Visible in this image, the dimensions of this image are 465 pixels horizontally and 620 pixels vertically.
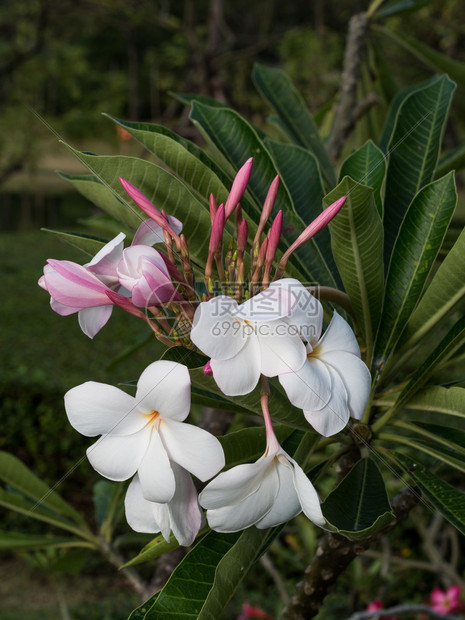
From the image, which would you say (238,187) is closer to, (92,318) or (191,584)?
(92,318)

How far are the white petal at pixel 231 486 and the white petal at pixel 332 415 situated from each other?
6 centimetres

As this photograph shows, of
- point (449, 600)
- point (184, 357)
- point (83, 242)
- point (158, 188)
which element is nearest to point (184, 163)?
point (158, 188)

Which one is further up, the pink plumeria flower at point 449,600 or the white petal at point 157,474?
the white petal at point 157,474

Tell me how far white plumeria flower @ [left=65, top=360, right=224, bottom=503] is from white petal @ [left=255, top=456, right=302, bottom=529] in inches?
3.0

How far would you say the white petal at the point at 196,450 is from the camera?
1.57 ft

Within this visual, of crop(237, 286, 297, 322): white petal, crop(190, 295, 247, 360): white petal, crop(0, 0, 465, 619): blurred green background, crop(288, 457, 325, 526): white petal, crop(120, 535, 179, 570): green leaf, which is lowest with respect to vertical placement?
crop(0, 0, 465, 619): blurred green background

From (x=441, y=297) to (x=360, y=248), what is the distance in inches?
4.2

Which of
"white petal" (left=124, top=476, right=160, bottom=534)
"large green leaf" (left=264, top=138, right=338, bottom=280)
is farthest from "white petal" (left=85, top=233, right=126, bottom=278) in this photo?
"large green leaf" (left=264, top=138, right=338, bottom=280)

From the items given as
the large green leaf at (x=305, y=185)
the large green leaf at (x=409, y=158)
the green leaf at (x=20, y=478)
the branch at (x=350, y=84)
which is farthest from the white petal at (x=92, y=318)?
the branch at (x=350, y=84)

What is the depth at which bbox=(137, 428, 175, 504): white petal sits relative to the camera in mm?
485

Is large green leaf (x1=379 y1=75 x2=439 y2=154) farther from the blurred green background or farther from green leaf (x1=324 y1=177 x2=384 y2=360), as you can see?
green leaf (x1=324 y1=177 x2=384 y2=360)

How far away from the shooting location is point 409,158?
85 centimetres

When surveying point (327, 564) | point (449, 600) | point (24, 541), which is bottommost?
point (449, 600)

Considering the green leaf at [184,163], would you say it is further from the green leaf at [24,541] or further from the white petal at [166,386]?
the green leaf at [24,541]
